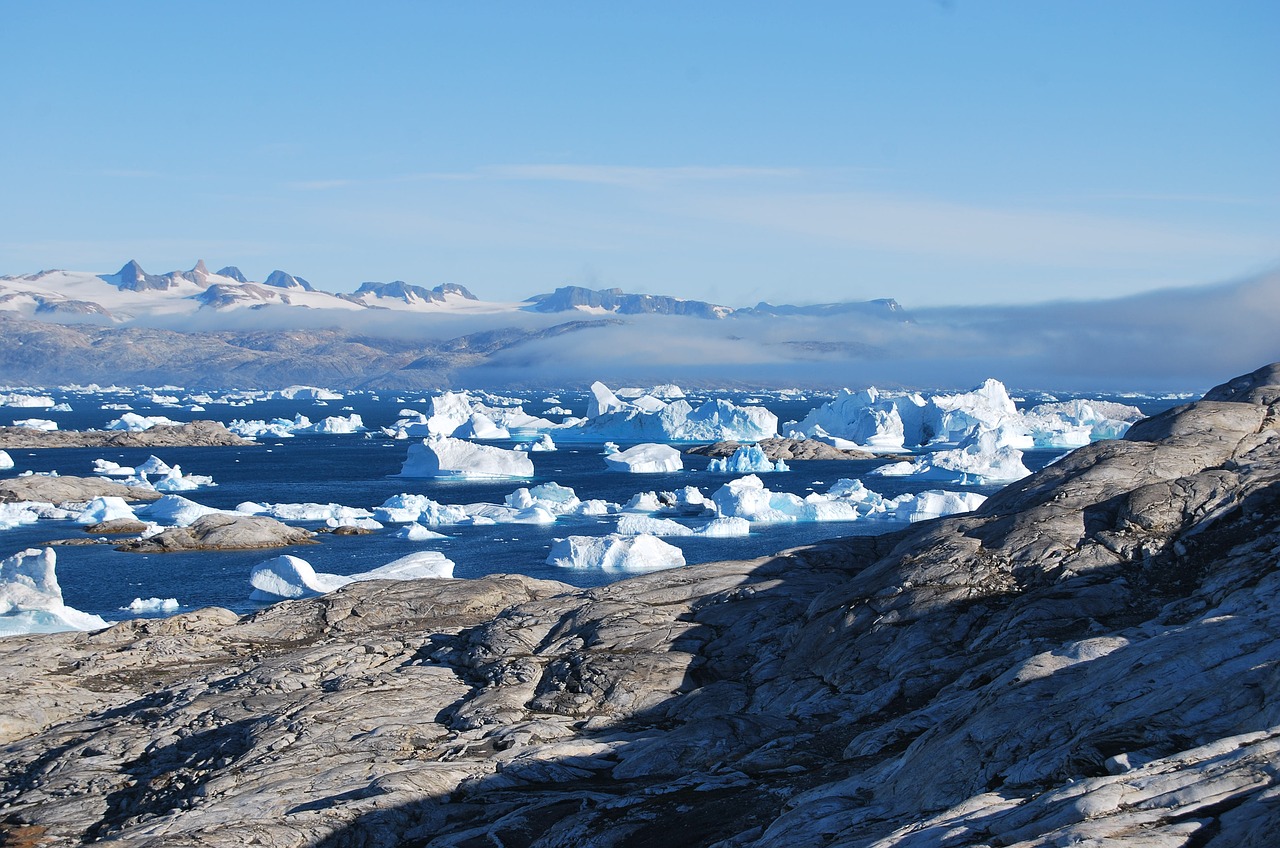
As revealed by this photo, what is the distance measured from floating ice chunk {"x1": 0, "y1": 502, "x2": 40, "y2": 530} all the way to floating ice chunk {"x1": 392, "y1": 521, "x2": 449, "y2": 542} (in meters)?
18.1

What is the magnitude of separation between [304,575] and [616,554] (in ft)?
34.6

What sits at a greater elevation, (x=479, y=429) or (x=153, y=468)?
(x=153, y=468)

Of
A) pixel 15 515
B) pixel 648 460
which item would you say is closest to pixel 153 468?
pixel 15 515

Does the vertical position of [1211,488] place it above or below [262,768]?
above

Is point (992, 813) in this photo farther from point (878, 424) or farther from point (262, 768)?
point (878, 424)

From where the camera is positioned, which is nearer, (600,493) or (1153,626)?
(1153,626)

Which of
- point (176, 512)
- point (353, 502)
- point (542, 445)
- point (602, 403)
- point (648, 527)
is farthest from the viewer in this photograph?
point (602, 403)

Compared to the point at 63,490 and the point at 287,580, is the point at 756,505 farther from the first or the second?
the point at 63,490

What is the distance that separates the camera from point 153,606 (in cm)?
3388

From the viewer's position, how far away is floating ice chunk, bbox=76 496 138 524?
5306 cm

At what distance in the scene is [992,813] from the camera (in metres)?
8.96

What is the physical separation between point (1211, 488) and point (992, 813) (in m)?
10.1

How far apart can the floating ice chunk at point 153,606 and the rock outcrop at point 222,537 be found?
35.9 ft

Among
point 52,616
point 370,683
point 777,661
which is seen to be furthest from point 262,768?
point 52,616
